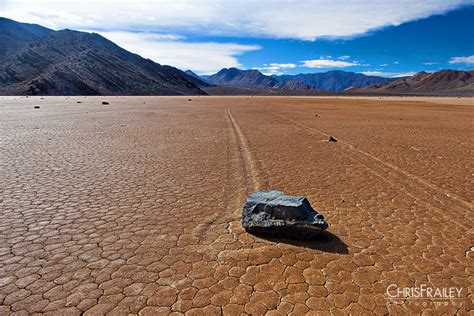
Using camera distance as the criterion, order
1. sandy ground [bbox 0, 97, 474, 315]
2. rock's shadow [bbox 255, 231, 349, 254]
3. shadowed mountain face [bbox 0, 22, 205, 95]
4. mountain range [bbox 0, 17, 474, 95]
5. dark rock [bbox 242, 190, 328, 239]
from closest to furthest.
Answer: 1. sandy ground [bbox 0, 97, 474, 315]
2. rock's shadow [bbox 255, 231, 349, 254]
3. dark rock [bbox 242, 190, 328, 239]
4. shadowed mountain face [bbox 0, 22, 205, 95]
5. mountain range [bbox 0, 17, 474, 95]

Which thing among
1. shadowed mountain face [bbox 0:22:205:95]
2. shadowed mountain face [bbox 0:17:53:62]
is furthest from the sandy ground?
shadowed mountain face [bbox 0:17:53:62]

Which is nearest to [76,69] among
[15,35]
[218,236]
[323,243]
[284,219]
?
[15,35]

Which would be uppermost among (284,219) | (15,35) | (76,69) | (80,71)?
(15,35)

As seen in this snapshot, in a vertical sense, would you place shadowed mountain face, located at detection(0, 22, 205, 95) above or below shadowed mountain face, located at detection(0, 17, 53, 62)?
below

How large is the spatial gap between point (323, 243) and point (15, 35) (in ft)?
582

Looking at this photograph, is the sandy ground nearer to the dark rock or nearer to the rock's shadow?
the rock's shadow

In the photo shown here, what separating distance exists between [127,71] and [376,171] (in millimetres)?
120708

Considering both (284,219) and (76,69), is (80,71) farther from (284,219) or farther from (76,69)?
(284,219)

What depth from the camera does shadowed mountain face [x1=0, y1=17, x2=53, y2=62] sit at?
381ft

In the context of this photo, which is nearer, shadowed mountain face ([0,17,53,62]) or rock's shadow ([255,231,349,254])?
rock's shadow ([255,231,349,254])

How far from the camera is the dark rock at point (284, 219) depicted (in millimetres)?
4621

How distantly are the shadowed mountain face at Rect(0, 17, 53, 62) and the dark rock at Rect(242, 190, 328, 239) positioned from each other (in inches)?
5113

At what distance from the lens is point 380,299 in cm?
345

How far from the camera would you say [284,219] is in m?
4.68
